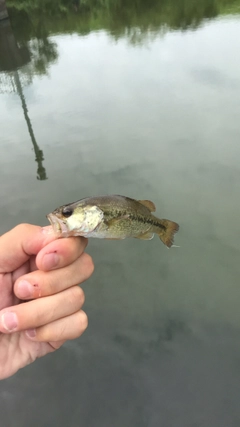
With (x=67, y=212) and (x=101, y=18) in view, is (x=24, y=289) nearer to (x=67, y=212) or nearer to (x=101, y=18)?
(x=67, y=212)

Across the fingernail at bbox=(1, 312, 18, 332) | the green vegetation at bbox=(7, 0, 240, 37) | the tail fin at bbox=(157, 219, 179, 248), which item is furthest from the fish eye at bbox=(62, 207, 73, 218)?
the green vegetation at bbox=(7, 0, 240, 37)

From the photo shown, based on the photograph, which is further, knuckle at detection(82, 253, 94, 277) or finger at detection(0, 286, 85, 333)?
knuckle at detection(82, 253, 94, 277)

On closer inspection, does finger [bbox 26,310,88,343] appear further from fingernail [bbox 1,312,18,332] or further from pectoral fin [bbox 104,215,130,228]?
pectoral fin [bbox 104,215,130,228]

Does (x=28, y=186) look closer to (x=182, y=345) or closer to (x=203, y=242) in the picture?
(x=203, y=242)

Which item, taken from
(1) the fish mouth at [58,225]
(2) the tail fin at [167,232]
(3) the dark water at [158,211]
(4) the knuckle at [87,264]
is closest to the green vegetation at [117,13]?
(3) the dark water at [158,211]

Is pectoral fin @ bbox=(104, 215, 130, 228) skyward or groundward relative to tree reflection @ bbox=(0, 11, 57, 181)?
skyward

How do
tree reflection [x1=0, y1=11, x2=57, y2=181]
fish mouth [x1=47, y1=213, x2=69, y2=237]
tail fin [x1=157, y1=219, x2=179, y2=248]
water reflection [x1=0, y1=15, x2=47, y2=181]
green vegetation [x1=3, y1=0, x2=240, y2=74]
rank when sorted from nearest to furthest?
fish mouth [x1=47, y1=213, x2=69, y2=237] < tail fin [x1=157, y1=219, x2=179, y2=248] < water reflection [x1=0, y1=15, x2=47, y2=181] < tree reflection [x1=0, y1=11, x2=57, y2=181] < green vegetation [x1=3, y1=0, x2=240, y2=74]

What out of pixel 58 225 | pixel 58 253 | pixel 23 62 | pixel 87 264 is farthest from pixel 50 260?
pixel 23 62

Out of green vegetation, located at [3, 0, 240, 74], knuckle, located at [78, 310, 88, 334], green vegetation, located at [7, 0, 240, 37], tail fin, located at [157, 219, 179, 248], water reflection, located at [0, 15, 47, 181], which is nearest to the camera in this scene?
knuckle, located at [78, 310, 88, 334]
